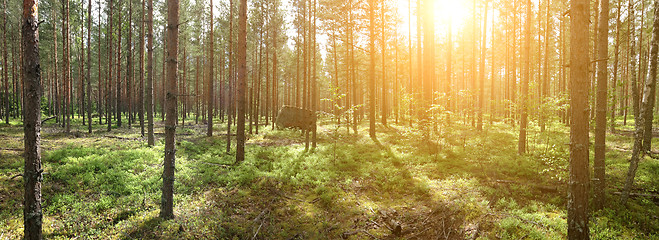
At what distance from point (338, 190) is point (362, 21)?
15793 millimetres

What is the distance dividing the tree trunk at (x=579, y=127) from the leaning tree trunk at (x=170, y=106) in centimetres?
791

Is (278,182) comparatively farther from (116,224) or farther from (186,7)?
(186,7)

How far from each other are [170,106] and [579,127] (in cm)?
815

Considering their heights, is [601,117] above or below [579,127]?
above

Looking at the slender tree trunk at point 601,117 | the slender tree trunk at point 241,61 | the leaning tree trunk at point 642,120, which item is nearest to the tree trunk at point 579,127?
the slender tree trunk at point 601,117

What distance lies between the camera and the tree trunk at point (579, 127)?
182 inches

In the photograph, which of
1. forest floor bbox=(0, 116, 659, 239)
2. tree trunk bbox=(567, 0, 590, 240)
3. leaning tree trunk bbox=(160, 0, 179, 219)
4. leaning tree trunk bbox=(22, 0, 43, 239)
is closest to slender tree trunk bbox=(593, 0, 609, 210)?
forest floor bbox=(0, 116, 659, 239)

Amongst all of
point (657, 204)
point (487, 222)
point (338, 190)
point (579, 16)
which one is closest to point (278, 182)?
point (338, 190)

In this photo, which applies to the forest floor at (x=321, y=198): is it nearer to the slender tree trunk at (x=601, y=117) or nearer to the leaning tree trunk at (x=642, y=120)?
the slender tree trunk at (x=601, y=117)

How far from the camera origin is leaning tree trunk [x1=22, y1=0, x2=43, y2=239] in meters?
4.05

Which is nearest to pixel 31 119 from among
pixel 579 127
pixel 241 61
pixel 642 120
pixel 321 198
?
pixel 321 198

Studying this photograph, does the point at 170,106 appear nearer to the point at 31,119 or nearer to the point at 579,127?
the point at 31,119

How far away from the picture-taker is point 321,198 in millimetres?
7891

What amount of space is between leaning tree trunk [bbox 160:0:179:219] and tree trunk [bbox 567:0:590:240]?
7.91 m
